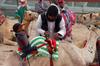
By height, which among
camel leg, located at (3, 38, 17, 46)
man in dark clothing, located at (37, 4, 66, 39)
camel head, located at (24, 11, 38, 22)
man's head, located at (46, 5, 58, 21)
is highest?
man's head, located at (46, 5, 58, 21)

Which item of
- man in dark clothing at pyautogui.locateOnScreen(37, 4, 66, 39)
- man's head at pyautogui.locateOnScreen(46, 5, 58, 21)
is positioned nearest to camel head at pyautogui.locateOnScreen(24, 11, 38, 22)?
man in dark clothing at pyautogui.locateOnScreen(37, 4, 66, 39)

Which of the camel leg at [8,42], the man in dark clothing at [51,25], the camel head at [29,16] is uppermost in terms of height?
the man in dark clothing at [51,25]

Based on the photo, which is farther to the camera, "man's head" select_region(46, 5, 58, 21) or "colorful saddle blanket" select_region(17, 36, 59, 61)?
"man's head" select_region(46, 5, 58, 21)

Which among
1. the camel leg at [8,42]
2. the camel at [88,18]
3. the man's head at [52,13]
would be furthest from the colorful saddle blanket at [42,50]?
the camel at [88,18]

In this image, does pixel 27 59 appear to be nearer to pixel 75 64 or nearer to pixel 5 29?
pixel 75 64

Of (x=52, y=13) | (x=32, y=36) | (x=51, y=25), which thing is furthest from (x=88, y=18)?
(x=52, y=13)

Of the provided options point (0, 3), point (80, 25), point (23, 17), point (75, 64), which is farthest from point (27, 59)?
point (0, 3)

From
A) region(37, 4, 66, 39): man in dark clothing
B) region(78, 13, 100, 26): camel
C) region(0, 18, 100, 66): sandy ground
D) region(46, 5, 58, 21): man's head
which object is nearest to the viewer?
region(46, 5, 58, 21): man's head

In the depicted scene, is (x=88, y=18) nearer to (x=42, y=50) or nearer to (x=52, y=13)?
(x=52, y=13)

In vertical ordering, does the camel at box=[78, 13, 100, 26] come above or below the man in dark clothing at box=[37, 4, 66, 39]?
below

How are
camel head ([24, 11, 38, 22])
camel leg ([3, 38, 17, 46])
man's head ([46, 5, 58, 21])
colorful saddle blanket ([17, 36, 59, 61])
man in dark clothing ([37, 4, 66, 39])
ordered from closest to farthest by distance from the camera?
1. colorful saddle blanket ([17, 36, 59, 61])
2. man's head ([46, 5, 58, 21])
3. man in dark clothing ([37, 4, 66, 39])
4. camel head ([24, 11, 38, 22])
5. camel leg ([3, 38, 17, 46])

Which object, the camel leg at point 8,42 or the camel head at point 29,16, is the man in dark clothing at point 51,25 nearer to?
the camel head at point 29,16

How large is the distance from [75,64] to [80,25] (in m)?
11.7

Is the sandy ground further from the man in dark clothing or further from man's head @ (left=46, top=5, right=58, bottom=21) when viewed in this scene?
man's head @ (left=46, top=5, right=58, bottom=21)
